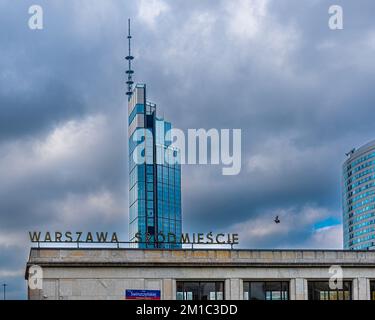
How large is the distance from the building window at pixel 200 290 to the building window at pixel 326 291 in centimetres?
937

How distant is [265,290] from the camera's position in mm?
73000

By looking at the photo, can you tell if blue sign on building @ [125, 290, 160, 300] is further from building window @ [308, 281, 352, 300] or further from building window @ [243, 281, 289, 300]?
building window @ [308, 281, 352, 300]

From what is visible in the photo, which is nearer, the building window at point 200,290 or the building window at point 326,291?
the building window at point 200,290

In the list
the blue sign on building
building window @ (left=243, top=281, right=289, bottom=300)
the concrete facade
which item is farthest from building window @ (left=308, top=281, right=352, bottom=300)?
the blue sign on building

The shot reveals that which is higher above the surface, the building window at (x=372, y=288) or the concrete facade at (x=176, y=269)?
the concrete facade at (x=176, y=269)

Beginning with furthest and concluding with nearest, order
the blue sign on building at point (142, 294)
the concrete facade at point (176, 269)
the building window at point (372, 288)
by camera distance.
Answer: the building window at point (372, 288), the blue sign on building at point (142, 294), the concrete facade at point (176, 269)

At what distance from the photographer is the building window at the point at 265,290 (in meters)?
72.8

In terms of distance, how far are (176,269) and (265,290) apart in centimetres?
924

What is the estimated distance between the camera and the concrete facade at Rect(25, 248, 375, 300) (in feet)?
229

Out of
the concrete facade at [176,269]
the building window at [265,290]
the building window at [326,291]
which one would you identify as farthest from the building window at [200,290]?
the building window at [326,291]

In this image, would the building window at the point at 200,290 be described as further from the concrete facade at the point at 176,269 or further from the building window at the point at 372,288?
the building window at the point at 372,288
